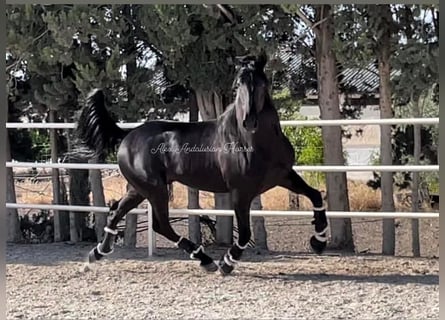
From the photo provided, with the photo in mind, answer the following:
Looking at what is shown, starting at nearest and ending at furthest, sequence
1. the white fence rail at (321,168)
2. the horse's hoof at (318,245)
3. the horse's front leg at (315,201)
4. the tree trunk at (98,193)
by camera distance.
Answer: the horse's front leg at (315,201) → the horse's hoof at (318,245) → the white fence rail at (321,168) → the tree trunk at (98,193)

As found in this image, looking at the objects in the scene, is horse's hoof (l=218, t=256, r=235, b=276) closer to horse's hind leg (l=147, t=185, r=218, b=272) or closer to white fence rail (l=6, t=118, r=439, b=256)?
horse's hind leg (l=147, t=185, r=218, b=272)

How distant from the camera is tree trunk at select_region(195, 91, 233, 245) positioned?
5.60 meters

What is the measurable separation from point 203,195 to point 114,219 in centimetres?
135

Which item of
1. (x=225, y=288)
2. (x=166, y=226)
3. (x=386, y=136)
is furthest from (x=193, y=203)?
(x=386, y=136)

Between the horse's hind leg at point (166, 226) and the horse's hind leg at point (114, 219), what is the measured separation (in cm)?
17

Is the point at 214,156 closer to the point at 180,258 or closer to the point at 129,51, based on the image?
the point at 180,258

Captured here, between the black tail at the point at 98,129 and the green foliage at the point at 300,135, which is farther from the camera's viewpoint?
the green foliage at the point at 300,135

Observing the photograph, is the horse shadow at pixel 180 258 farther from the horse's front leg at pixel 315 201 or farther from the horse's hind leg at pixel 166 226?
the horse's front leg at pixel 315 201

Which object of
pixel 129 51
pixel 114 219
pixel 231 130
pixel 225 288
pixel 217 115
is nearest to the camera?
pixel 225 288

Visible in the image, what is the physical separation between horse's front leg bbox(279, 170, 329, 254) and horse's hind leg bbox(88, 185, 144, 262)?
104cm

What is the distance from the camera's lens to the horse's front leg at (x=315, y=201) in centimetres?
465

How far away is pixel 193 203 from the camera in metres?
5.84

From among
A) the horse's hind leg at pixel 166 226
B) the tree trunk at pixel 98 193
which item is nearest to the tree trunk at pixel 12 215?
the tree trunk at pixel 98 193

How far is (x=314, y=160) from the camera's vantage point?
5887 millimetres
